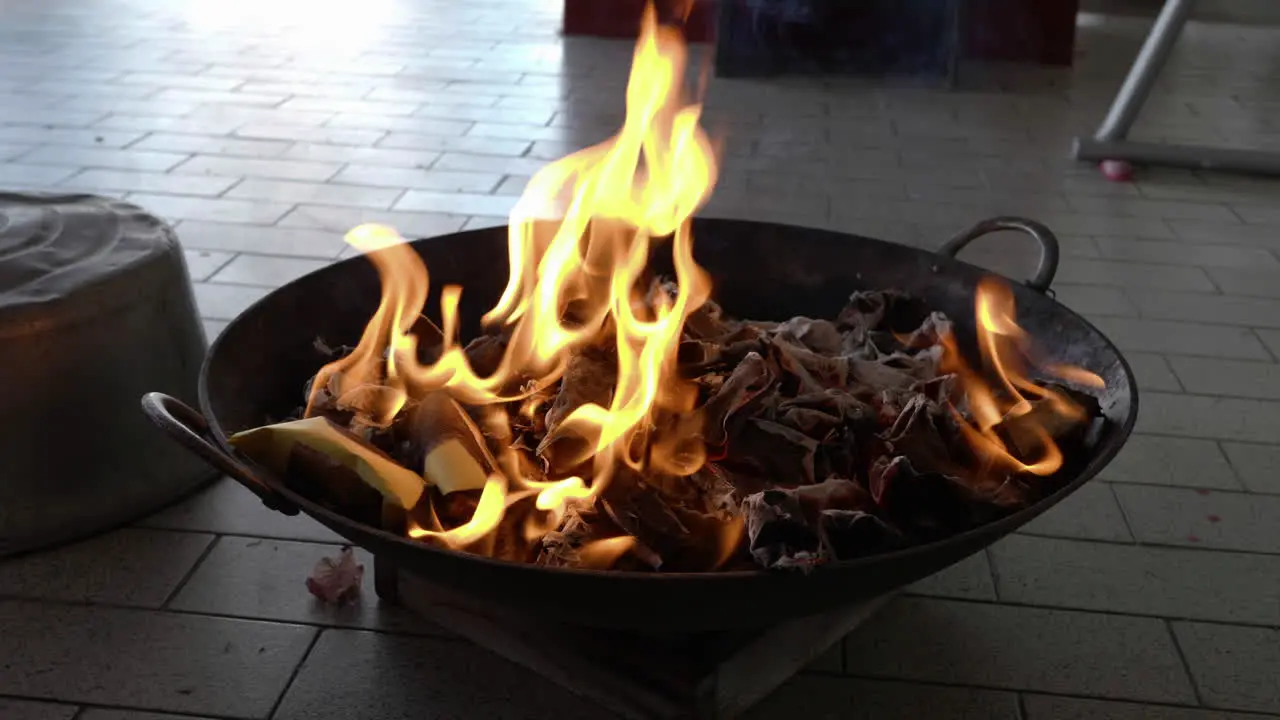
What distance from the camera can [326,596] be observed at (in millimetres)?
1527

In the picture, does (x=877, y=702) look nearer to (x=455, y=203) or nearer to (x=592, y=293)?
(x=592, y=293)

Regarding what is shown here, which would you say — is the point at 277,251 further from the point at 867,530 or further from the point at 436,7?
the point at 436,7

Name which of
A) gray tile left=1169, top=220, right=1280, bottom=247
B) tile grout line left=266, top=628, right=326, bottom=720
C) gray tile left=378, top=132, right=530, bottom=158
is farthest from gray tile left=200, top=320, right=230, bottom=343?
gray tile left=1169, top=220, right=1280, bottom=247

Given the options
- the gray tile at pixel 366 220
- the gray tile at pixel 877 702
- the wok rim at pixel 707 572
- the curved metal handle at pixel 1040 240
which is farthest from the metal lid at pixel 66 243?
the curved metal handle at pixel 1040 240

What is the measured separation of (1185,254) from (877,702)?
1866 mm

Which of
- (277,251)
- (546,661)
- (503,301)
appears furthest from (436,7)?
(546,661)

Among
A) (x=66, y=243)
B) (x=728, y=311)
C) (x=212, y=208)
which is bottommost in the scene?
(x=212, y=208)

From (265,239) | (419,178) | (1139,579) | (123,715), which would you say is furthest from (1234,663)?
(419,178)

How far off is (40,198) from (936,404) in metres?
1.42

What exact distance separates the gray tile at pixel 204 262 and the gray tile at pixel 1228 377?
2.02m

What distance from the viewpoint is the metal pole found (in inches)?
134

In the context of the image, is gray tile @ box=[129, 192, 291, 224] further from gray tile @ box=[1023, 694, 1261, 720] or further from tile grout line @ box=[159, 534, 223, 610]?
gray tile @ box=[1023, 694, 1261, 720]

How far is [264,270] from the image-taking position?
99.3 inches

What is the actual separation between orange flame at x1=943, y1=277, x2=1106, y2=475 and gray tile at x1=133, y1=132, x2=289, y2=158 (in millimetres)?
2436
